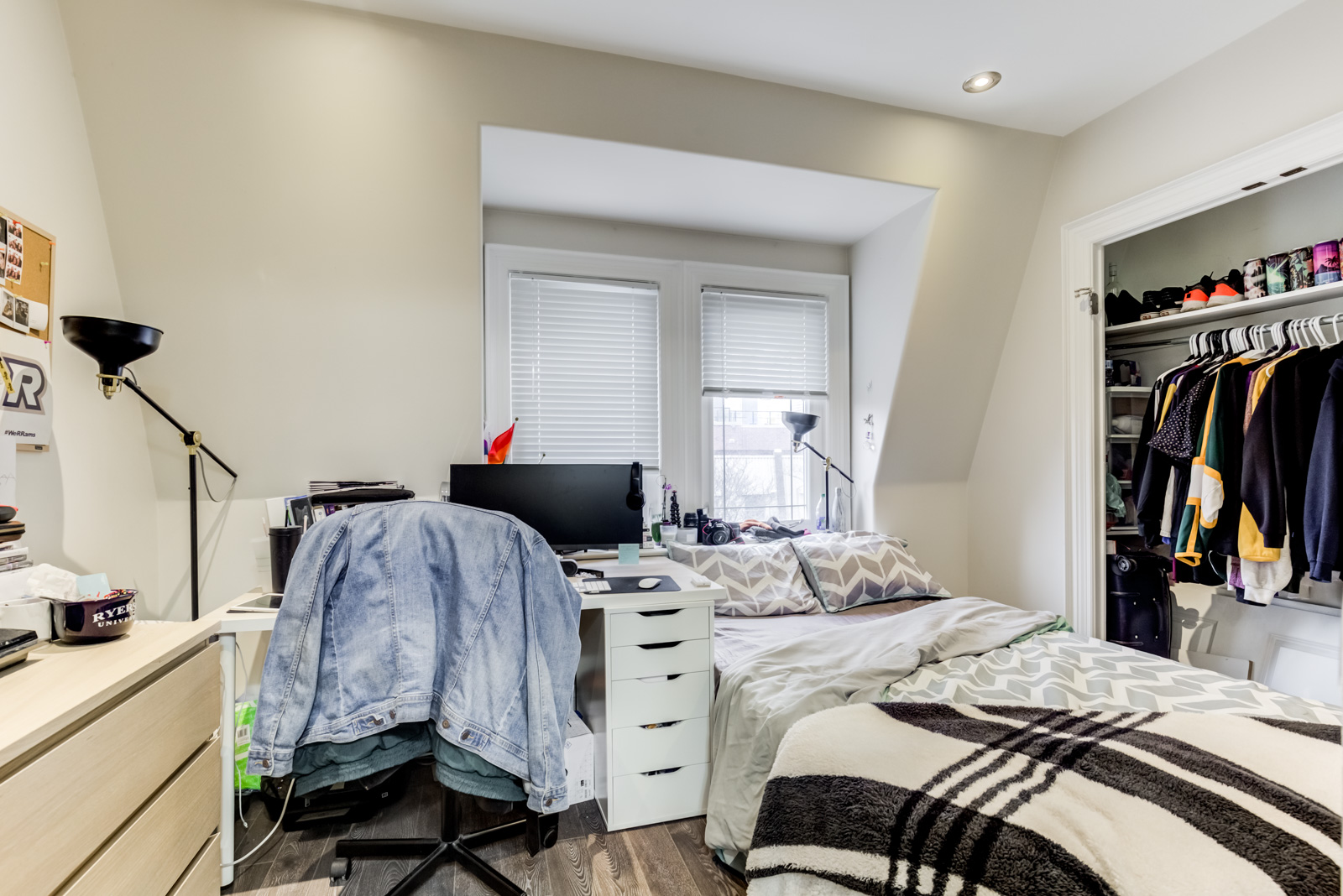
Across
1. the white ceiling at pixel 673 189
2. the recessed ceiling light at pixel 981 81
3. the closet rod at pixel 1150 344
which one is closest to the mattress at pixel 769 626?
the closet rod at pixel 1150 344

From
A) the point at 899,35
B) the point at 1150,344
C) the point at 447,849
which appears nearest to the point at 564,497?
the point at 447,849

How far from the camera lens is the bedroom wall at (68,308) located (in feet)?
5.31

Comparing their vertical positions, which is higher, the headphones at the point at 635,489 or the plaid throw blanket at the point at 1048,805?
the headphones at the point at 635,489

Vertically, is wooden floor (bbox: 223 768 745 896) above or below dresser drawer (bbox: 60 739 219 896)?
below

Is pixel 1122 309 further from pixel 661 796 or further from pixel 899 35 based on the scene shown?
pixel 661 796

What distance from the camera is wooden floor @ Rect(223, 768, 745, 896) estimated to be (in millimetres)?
1703

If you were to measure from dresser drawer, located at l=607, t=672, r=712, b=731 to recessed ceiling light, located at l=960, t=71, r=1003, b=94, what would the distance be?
232 centimetres

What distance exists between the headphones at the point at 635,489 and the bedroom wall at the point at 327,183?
24.0 inches

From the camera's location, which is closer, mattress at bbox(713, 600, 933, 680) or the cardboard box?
the cardboard box

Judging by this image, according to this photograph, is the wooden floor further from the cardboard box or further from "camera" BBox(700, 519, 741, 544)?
"camera" BBox(700, 519, 741, 544)

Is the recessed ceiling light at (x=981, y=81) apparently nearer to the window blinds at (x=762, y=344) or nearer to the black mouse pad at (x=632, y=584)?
the window blinds at (x=762, y=344)

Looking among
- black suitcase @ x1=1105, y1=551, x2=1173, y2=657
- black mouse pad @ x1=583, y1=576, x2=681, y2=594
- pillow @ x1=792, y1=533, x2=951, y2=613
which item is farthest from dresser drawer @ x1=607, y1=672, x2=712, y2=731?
black suitcase @ x1=1105, y1=551, x2=1173, y2=657

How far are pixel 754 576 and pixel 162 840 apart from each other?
6.61 feet

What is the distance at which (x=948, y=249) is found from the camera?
2.88 metres
